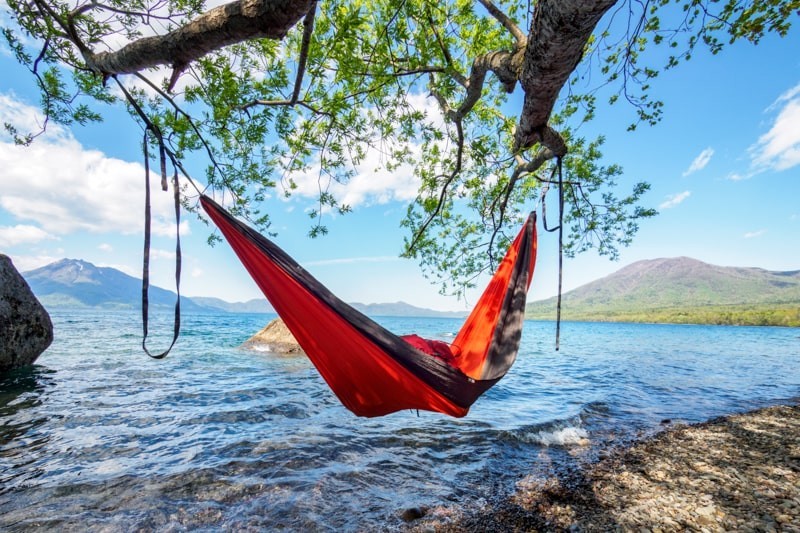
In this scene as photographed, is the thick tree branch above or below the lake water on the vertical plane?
above

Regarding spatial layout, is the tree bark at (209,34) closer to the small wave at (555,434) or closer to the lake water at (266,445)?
the lake water at (266,445)

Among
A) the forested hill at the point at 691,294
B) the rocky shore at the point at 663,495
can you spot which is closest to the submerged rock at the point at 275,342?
the rocky shore at the point at 663,495

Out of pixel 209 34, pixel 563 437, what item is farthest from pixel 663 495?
pixel 209 34

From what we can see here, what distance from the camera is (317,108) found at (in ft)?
13.3

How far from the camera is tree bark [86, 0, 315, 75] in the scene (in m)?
1.93

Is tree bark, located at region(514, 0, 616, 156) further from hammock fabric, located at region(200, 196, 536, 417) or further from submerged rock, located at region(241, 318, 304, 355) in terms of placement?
submerged rock, located at region(241, 318, 304, 355)

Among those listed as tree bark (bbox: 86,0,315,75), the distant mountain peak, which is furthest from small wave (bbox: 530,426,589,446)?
the distant mountain peak

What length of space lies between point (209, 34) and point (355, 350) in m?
2.37

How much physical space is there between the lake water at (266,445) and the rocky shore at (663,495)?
29cm

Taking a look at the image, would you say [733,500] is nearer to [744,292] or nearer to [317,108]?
[317,108]

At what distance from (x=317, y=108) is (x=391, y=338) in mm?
3087

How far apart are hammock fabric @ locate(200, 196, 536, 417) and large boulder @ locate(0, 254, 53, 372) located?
7.54 metres

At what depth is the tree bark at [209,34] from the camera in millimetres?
1933

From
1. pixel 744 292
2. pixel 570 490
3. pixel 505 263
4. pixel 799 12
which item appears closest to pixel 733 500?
pixel 570 490
